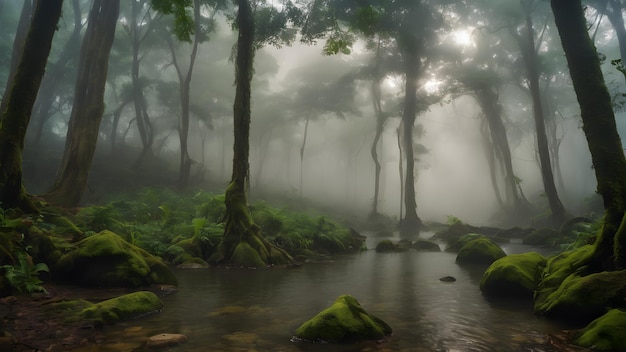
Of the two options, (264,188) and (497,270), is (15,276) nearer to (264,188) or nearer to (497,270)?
(497,270)

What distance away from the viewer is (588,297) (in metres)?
5.23

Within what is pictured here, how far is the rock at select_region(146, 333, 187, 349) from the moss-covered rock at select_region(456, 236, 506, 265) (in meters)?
A: 11.3

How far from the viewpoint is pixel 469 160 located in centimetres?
8838

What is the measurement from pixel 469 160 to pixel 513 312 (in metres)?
89.5

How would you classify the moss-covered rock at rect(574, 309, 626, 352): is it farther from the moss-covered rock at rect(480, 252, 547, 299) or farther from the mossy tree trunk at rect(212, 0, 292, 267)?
the mossy tree trunk at rect(212, 0, 292, 267)

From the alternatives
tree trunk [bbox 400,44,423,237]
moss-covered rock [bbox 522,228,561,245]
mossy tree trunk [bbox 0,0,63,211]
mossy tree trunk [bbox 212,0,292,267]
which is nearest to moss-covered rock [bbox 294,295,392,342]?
mossy tree trunk [bbox 212,0,292,267]

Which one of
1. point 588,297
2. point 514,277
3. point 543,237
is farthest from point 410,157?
point 588,297

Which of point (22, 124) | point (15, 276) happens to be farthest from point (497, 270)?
point (22, 124)

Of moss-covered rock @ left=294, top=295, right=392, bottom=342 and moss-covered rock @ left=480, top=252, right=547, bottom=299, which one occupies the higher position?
moss-covered rock @ left=480, top=252, right=547, bottom=299

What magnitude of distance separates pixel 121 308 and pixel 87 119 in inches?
447

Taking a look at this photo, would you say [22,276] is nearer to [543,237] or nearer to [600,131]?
[600,131]

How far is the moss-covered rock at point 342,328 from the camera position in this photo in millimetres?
4625

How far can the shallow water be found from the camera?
4465 mm

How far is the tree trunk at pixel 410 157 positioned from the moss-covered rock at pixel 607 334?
24.6m
